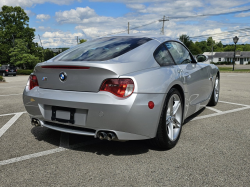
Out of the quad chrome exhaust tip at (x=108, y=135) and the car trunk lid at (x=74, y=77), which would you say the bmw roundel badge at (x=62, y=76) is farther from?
the quad chrome exhaust tip at (x=108, y=135)

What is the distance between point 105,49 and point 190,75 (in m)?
1.44

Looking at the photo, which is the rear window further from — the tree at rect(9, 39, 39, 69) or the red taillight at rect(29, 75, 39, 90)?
the tree at rect(9, 39, 39, 69)

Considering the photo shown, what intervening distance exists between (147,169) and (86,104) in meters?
0.95

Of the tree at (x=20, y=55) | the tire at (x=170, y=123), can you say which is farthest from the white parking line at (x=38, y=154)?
the tree at (x=20, y=55)

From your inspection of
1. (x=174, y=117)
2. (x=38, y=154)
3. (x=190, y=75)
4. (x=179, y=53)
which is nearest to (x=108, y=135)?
(x=38, y=154)

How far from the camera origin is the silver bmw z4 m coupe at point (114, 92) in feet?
9.04

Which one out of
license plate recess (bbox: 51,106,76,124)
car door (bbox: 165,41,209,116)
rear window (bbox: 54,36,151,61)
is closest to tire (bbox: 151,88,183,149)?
car door (bbox: 165,41,209,116)

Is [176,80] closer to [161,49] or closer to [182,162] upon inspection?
[161,49]

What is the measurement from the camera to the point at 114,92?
277 centimetres

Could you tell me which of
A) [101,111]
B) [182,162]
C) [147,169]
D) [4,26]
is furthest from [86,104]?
[4,26]

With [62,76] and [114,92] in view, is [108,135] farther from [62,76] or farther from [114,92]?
[62,76]

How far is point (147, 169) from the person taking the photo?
2.72 metres

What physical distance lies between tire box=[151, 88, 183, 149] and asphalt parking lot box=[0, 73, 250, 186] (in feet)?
0.42

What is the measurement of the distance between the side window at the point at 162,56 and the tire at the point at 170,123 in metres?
0.39
